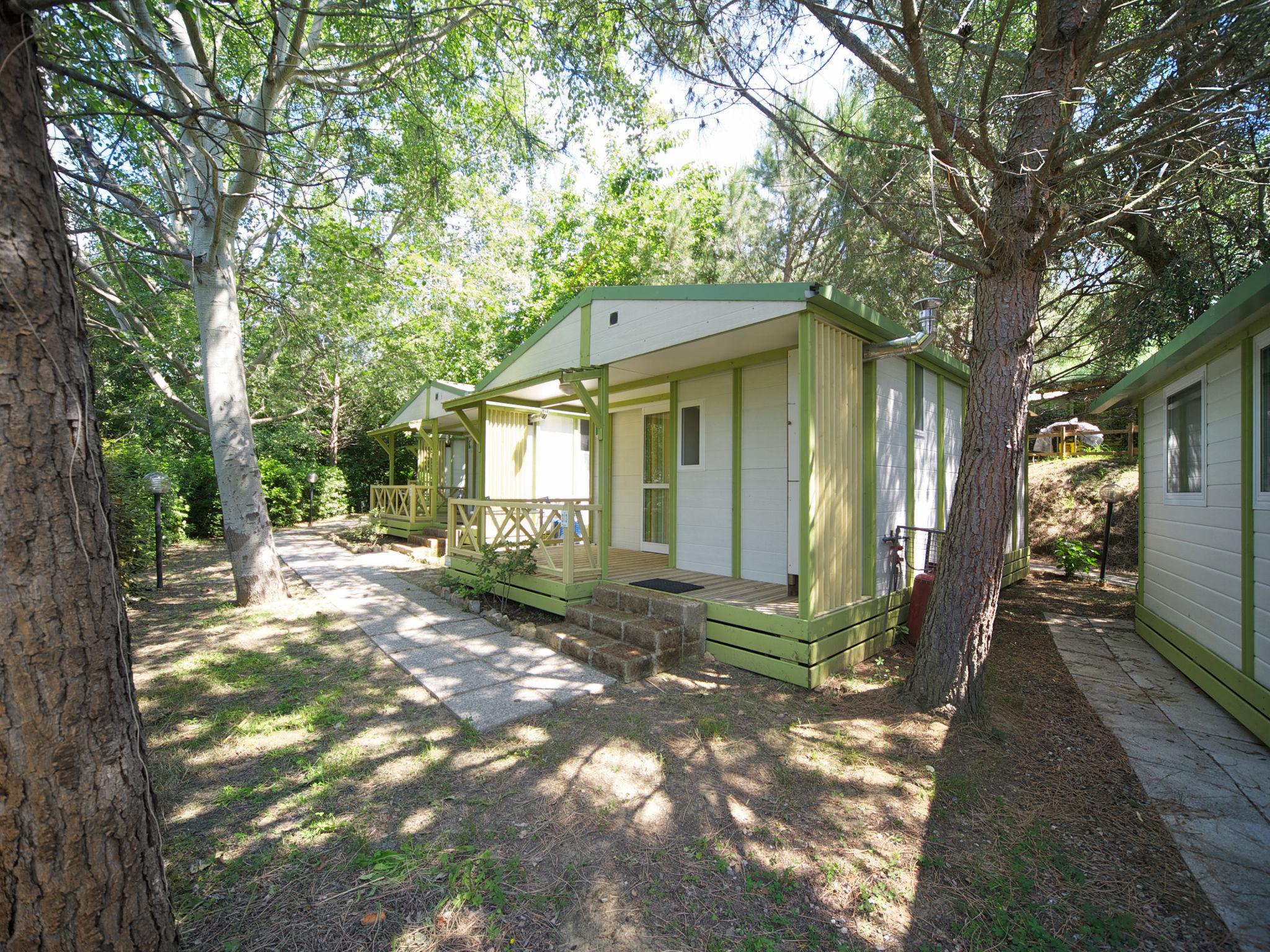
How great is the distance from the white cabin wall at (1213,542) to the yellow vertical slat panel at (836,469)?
2385mm

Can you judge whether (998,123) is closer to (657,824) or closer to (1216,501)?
(1216,501)

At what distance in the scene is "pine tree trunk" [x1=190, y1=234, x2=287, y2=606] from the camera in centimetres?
588

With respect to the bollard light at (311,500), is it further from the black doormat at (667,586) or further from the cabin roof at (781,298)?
the black doormat at (667,586)

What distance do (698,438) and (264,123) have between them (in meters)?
5.12

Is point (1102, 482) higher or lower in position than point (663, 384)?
lower

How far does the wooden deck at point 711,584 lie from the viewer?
4676mm

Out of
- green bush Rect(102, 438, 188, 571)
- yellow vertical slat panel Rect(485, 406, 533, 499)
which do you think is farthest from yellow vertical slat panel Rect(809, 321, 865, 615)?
yellow vertical slat panel Rect(485, 406, 533, 499)

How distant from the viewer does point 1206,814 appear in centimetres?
265

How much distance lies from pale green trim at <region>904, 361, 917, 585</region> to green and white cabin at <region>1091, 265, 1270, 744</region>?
1915 millimetres

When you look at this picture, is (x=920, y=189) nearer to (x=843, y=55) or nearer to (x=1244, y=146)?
(x=843, y=55)

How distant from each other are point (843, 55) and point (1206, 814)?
508 centimetres

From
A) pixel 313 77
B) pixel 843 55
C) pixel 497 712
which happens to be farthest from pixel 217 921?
pixel 313 77

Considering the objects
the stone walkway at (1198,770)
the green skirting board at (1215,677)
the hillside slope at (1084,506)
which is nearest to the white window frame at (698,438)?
the stone walkway at (1198,770)

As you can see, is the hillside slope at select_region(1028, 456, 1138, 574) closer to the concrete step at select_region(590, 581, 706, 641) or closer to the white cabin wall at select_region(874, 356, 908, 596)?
the white cabin wall at select_region(874, 356, 908, 596)
